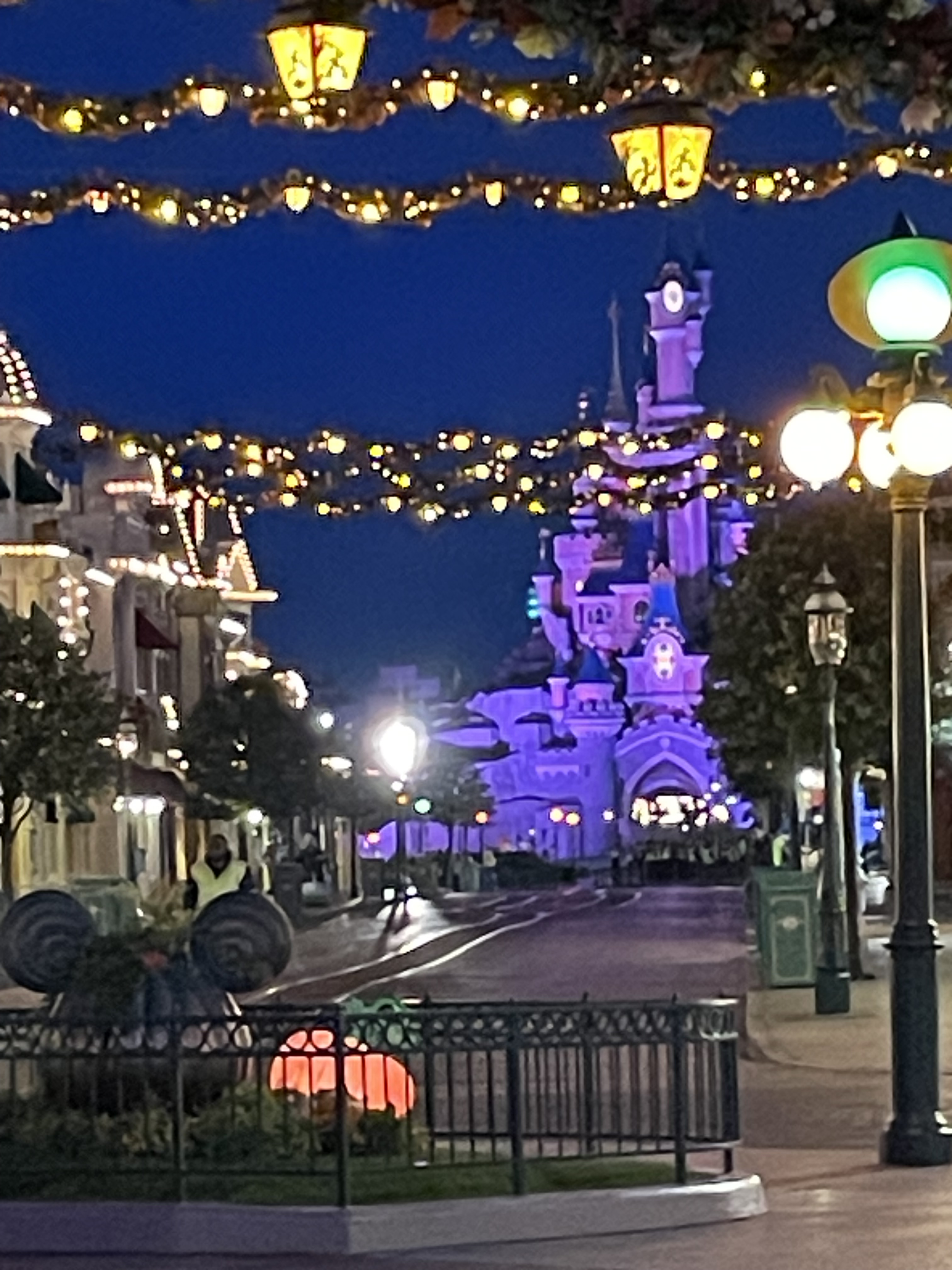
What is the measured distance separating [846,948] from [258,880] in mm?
33091

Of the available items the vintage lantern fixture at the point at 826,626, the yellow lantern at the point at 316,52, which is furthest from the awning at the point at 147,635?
the yellow lantern at the point at 316,52

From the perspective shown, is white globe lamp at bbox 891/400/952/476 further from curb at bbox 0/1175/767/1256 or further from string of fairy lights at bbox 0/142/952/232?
curb at bbox 0/1175/767/1256

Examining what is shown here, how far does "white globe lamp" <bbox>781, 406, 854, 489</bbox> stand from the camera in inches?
647

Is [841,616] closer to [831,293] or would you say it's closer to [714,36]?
[831,293]

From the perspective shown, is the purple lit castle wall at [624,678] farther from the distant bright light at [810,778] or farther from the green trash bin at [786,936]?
the green trash bin at [786,936]

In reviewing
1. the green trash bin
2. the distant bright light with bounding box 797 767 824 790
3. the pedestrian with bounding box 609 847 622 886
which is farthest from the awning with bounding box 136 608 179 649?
the green trash bin

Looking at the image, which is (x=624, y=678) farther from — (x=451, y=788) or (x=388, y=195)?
(x=388, y=195)

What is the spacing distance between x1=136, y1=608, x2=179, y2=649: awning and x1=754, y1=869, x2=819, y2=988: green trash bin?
38727 millimetres

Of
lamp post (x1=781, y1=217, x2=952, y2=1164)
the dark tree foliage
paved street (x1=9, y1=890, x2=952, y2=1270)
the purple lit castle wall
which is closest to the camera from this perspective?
paved street (x1=9, y1=890, x2=952, y2=1270)

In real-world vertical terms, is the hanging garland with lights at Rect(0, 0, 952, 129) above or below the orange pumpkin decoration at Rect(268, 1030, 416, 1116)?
above

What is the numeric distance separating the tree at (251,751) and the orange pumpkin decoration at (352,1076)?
55847 mm

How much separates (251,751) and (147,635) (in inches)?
176

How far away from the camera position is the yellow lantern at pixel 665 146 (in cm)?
1448

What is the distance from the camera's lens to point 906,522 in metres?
16.5
